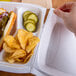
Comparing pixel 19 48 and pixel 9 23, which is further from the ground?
pixel 9 23

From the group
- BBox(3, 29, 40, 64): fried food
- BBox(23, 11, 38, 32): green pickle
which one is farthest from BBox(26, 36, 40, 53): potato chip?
BBox(23, 11, 38, 32): green pickle

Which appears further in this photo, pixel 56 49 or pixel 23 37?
pixel 56 49

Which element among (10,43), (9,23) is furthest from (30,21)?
(10,43)

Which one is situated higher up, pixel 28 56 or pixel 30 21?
pixel 30 21

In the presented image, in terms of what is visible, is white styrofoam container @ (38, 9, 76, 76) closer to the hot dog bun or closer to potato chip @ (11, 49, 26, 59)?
potato chip @ (11, 49, 26, 59)

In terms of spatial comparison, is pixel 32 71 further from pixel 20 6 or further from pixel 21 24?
pixel 20 6

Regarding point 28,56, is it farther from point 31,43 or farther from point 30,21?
point 30,21

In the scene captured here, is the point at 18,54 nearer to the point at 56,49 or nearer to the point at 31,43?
the point at 31,43

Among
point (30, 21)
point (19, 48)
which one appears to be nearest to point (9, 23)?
point (30, 21)

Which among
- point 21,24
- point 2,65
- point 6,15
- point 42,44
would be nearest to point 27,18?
point 21,24
